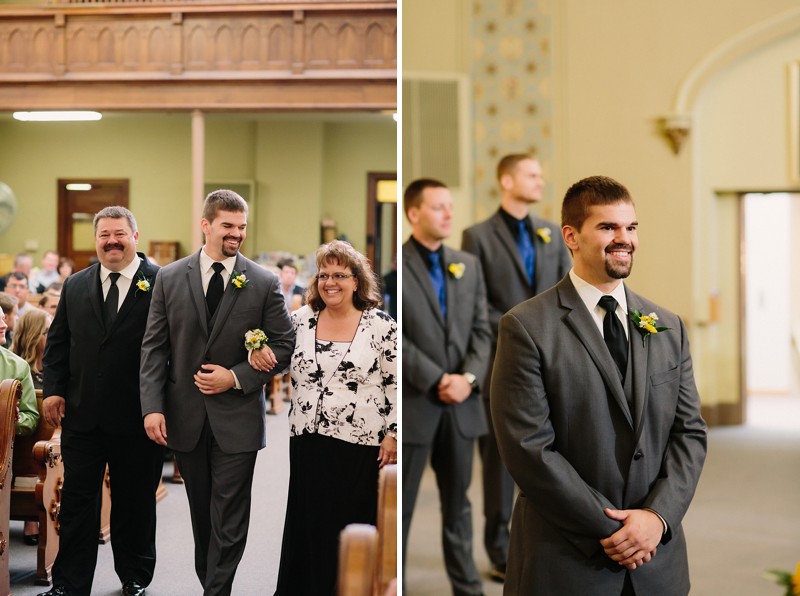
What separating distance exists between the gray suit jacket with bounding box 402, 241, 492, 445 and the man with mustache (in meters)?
0.80

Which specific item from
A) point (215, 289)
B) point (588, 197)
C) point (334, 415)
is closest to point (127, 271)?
point (215, 289)

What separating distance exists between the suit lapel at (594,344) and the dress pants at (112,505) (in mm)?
1414

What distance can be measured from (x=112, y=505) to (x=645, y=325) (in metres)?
1.75

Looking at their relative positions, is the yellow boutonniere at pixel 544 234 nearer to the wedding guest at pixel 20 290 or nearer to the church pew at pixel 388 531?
the church pew at pixel 388 531

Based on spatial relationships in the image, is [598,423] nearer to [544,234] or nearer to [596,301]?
[596,301]

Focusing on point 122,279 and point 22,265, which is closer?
point 122,279

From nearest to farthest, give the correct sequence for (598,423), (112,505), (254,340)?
1. (598,423)
2. (254,340)
3. (112,505)

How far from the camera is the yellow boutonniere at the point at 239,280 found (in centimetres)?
259

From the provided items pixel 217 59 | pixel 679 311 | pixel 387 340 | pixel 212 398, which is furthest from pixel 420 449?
pixel 217 59

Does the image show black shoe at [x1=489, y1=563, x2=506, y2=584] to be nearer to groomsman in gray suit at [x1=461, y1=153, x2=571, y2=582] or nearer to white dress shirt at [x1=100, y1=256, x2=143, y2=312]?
groomsman in gray suit at [x1=461, y1=153, x2=571, y2=582]

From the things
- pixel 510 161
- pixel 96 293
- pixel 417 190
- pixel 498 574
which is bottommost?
pixel 498 574

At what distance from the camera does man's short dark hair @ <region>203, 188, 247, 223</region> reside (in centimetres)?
261

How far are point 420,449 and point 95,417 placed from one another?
102cm

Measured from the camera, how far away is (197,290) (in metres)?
2.59
